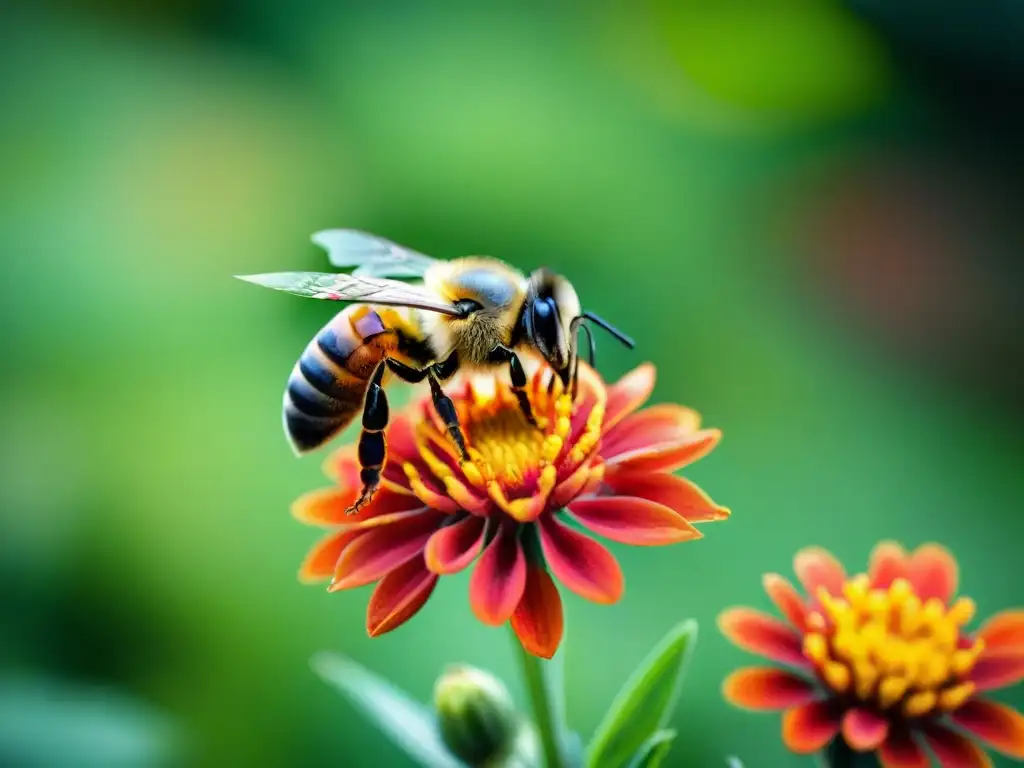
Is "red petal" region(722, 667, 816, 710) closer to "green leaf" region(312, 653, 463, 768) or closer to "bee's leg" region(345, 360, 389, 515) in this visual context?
"green leaf" region(312, 653, 463, 768)

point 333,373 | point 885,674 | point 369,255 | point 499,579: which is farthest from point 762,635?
point 369,255

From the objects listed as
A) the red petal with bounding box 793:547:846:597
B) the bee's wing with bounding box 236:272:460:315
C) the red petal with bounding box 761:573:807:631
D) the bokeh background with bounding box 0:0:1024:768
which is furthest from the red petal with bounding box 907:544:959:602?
the bokeh background with bounding box 0:0:1024:768

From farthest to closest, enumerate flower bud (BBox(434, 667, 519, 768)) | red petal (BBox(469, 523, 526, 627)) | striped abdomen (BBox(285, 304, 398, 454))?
striped abdomen (BBox(285, 304, 398, 454))
flower bud (BBox(434, 667, 519, 768))
red petal (BBox(469, 523, 526, 627))

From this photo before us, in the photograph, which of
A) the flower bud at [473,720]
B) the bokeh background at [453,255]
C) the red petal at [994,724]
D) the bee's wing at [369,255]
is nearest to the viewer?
the red petal at [994,724]

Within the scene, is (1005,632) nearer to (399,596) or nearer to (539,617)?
(539,617)

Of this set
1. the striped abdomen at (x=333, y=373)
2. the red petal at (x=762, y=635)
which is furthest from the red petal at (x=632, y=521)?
the striped abdomen at (x=333, y=373)

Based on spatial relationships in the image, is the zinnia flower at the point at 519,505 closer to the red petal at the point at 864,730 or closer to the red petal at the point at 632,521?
the red petal at the point at 632,521
